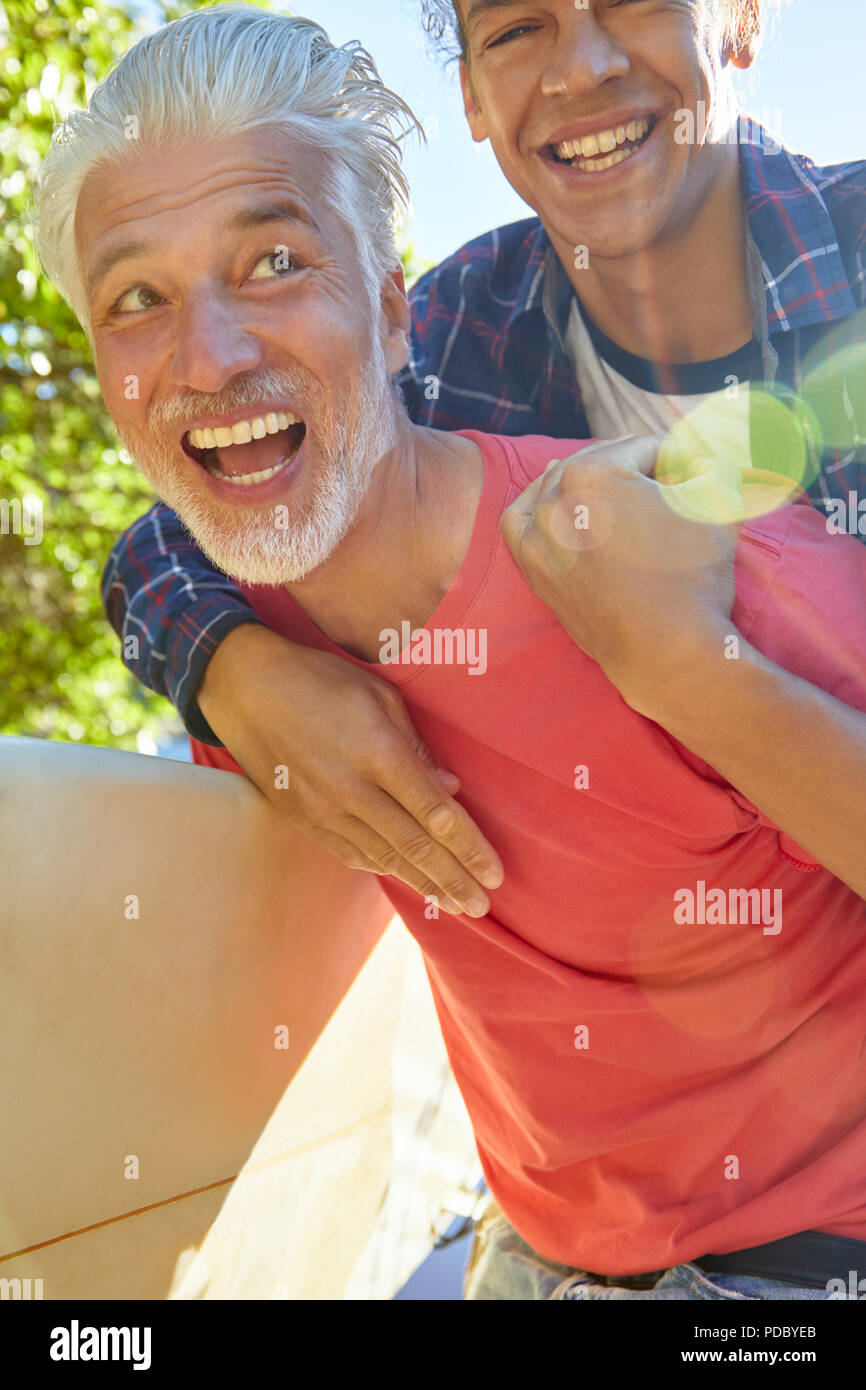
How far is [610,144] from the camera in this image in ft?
5.41

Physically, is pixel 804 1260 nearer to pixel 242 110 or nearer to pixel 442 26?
pixel 242 110

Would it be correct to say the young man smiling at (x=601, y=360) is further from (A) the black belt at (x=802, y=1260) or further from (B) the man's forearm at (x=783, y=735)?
(A) the black belt at (x=802, y=1260)

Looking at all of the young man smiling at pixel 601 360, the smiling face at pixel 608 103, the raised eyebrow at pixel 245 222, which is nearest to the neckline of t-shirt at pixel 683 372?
the young man smiling at pixel 601 360

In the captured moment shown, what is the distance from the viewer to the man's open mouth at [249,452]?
1342mm

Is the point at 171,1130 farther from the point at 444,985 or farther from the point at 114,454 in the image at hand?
the point at 114,454

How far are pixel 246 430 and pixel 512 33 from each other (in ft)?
2.49

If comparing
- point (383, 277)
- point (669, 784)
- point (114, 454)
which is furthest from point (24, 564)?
point (669, 784)

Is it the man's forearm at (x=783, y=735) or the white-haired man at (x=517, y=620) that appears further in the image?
the white-haired man at (x=517, y=620)

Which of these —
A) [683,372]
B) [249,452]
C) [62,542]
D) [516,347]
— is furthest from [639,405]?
[62,542]

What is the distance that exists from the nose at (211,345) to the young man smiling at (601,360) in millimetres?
339

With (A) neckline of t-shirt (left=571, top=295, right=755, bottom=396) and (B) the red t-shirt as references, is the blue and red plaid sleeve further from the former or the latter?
(A) neckline of t-shirt (left=571, top=295, right=755, bottom=396)

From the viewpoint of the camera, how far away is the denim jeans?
1.37 meters

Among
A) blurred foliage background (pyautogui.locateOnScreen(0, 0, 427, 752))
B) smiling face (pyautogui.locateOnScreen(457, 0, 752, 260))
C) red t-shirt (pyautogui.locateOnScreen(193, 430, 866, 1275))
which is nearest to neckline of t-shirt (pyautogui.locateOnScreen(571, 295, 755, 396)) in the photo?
smiling face (pyautogui.locateOnScreen(457, 0, 752, 260))

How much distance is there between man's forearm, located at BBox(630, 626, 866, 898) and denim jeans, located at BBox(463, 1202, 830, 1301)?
1.78 feet
